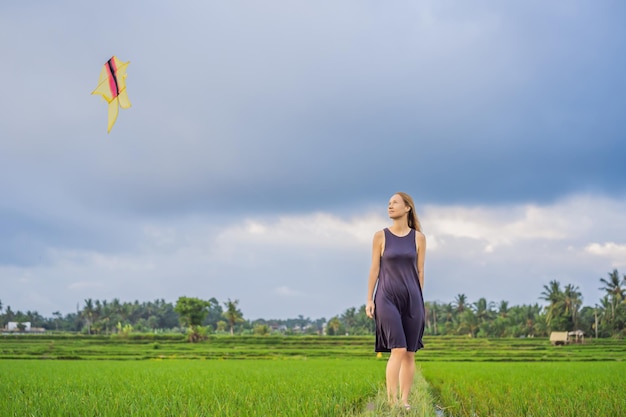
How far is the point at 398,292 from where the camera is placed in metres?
3.85

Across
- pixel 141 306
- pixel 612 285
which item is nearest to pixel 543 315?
pixel 612 285

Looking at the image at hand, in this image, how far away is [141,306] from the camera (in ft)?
289

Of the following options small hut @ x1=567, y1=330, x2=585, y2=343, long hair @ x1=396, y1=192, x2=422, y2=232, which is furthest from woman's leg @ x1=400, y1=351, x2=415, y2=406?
small hut @ x1=567, y1=330, x2=585, y2=343

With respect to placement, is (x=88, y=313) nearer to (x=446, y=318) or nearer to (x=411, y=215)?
(x=446, y=318)

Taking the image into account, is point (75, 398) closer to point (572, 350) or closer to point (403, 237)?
Result: point (403, 237)

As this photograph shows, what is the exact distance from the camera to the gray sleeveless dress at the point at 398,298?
382 centimetres

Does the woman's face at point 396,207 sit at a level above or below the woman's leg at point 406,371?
above

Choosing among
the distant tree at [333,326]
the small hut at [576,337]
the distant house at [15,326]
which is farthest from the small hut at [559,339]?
the distant house at [15,326]

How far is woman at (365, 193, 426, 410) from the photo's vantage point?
381 centimetres

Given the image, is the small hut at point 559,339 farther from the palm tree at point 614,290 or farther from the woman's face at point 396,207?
the woman's face at point 396,207

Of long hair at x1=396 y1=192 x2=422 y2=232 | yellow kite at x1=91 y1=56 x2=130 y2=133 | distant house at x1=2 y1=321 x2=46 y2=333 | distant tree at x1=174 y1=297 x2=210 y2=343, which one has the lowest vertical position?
distant house at x1=2 y1=321 x2=46 y2=333

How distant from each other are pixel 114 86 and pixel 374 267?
2.63 m

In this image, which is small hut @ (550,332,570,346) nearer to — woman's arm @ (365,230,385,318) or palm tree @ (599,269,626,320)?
palm tree @ (599,269,626,320)

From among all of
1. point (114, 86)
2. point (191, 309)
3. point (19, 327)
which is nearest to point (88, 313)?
point (19, 327)
